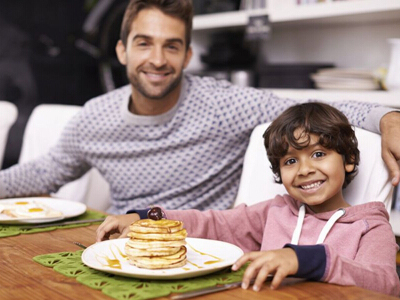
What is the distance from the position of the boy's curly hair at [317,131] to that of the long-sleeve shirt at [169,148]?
0.53 meters

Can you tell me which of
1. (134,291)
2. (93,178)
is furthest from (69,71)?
(134,291)

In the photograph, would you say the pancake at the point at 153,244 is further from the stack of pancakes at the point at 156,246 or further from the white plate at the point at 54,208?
the white plate at the point at 54,208

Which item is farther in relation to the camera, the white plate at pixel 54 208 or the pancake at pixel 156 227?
the white plate at pixel 54 208

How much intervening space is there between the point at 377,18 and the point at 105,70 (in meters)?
1.96

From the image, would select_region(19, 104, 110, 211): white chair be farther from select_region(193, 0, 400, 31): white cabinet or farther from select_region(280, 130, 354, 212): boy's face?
select_region(280, 130, 354, 212): boy's face

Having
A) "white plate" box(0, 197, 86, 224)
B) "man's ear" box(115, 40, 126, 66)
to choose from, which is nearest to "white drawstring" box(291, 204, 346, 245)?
"white plate" box(0, 197, 86, 224)

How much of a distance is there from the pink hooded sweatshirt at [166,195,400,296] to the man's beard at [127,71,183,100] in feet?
2.28

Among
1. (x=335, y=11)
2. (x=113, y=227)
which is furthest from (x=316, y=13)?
(x=113, y=227)

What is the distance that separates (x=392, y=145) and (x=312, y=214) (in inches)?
10.0

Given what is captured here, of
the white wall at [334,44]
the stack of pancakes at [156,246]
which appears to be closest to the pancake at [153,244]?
the stack of pancakes at [156,246]

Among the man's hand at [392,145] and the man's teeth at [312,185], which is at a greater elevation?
the man's hand at [392,145]

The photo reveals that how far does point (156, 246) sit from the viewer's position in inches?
40.6

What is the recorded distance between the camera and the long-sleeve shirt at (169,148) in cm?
203

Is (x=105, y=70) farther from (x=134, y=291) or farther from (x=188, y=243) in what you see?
(x=134, y=291)
